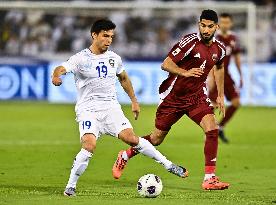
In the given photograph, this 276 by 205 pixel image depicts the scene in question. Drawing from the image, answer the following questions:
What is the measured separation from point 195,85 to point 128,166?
269cm

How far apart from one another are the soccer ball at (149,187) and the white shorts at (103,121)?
0.84m

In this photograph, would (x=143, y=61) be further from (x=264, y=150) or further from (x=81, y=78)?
(x=81, y=78)

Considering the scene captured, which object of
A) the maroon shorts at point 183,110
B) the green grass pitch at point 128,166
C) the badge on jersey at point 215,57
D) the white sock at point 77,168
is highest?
the badge on jersey at point 215,57

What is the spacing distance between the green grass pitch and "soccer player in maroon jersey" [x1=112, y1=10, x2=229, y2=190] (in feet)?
1.94

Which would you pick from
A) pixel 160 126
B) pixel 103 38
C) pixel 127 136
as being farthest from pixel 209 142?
pixel 103 38

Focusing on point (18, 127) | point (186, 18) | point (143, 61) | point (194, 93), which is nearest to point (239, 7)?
point (186, 18)

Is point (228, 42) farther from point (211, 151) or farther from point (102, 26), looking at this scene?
point (102, 26)

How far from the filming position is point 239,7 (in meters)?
30.3

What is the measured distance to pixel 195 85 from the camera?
41.4ft

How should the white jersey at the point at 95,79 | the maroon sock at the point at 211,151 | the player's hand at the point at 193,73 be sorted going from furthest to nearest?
1. the maroon sock at the point at 211,151
2. the player's hand at the point at 193,73
3. the white jersey at the point at 95,79

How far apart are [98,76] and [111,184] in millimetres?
1709

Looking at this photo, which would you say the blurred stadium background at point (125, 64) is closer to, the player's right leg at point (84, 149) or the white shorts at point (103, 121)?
the white shorts at point (103, 121)

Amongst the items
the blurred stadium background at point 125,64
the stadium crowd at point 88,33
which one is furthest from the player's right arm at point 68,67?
the stadium crowd at point 88,33

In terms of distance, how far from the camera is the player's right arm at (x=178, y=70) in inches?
467
